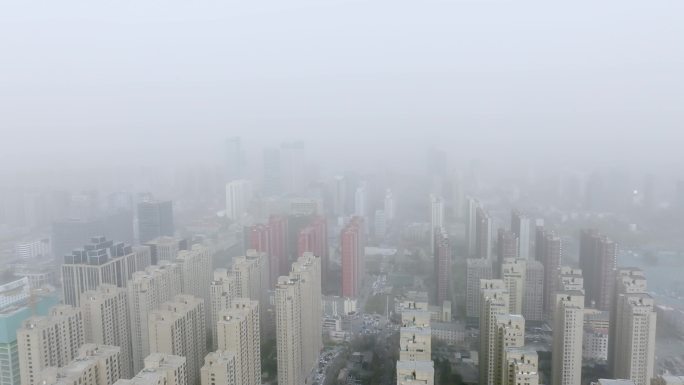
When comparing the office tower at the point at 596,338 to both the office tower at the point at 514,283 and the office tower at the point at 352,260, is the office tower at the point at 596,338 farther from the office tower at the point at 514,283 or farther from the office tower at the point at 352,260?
the office tower at the point at 352,260

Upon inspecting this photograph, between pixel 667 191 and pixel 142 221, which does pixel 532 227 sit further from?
pixel 142 221

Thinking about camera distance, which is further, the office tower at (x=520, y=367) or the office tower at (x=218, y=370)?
the office tower at (x=218, y=370)

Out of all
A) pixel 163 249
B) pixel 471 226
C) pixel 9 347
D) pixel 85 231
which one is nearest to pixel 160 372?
pixel 9 347

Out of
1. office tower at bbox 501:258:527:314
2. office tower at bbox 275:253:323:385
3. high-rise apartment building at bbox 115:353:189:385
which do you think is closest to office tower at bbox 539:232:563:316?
office tower at bbox 501:258:527:314

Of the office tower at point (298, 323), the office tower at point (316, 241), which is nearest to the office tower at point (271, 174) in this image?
the office tower at point (316, 241)

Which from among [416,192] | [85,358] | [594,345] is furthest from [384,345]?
[416,192]

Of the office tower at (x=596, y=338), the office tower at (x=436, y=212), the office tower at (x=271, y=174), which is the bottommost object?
the office tower at (x=596, y=338)
